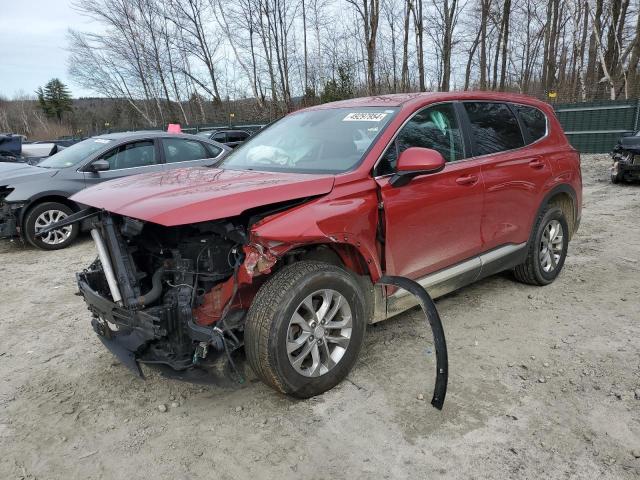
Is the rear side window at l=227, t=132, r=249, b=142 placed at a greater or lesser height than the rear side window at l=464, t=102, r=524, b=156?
lesser

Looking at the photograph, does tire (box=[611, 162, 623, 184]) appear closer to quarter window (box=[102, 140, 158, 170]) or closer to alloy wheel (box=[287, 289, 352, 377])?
quarter window (box=[102, 140, 158, 170])

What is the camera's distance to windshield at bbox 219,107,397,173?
10.2 feet

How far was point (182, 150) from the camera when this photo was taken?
7.73 metres

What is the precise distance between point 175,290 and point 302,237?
31.5 inches

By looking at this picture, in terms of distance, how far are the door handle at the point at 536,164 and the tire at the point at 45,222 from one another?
6177 mm

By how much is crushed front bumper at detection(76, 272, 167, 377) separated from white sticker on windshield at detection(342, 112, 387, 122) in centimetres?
196

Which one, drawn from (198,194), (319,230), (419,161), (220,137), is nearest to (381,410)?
(319,230)

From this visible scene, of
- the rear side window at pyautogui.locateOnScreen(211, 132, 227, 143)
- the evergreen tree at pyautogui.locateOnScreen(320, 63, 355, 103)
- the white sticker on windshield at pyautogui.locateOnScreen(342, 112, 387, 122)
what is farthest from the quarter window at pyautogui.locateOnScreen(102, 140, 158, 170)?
the evergreen tree at pyautogui.locateOnScreen(320, 63, 355, 103)

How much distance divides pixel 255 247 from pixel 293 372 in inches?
29.2

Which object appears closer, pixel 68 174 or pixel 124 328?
pixel 124 328

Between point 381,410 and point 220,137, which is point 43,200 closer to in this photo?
point 381,410

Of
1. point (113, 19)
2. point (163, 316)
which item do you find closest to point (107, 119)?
point (113, 19)

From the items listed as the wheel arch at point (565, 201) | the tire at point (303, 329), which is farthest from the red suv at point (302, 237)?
the wheel arch at point (565, 201)

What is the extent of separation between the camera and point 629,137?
10398 mm
